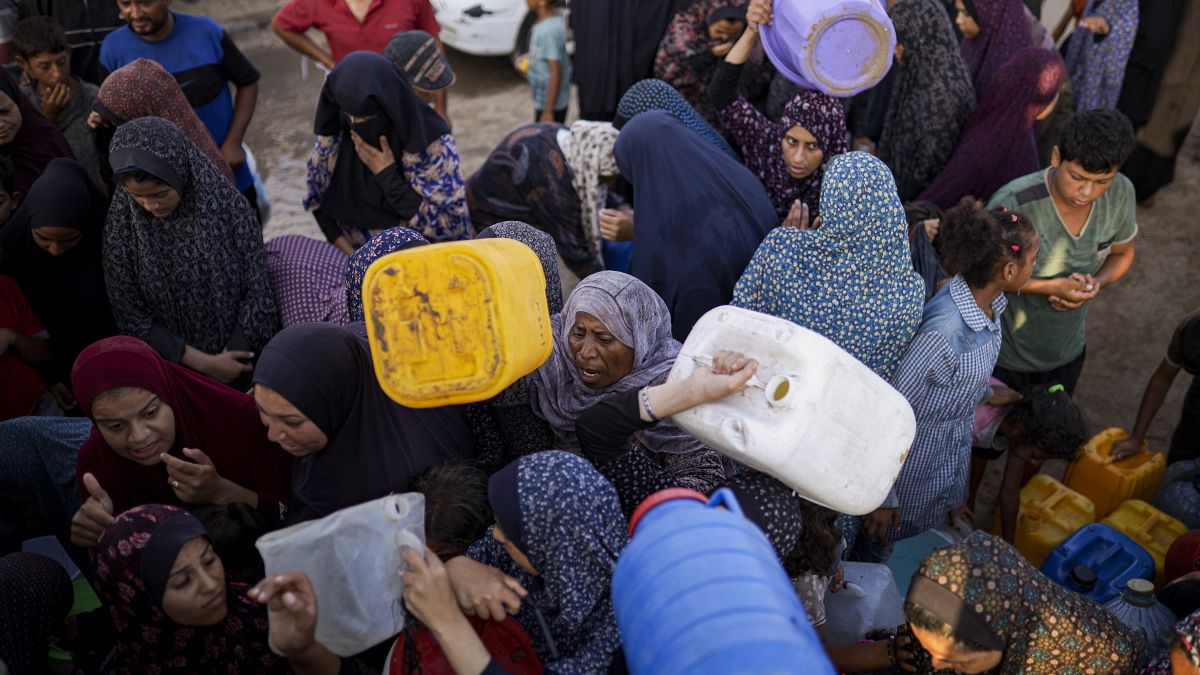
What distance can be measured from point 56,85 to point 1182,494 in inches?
207

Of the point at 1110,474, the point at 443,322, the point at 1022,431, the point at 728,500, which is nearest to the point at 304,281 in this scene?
the point at 443,322

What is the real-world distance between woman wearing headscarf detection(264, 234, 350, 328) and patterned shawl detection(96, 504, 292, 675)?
1.32m

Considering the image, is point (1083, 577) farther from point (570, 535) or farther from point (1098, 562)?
point (570, 535)

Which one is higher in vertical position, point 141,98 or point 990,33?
point 990,33

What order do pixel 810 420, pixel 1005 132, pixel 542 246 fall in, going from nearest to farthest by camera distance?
pixel 810 420 < pixel 542 246 < pixel 1005 132

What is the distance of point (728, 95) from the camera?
404cm

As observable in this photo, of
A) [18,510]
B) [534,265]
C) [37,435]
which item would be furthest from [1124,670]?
[18,510]

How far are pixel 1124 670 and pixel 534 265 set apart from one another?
1761mm

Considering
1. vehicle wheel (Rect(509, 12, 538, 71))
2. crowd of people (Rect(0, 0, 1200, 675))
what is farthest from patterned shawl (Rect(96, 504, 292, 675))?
vehicle wheel (Rect(509, 12, 538, 71))

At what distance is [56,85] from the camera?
13.3 ft

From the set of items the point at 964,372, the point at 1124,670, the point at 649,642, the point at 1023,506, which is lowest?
the point at 1023,506

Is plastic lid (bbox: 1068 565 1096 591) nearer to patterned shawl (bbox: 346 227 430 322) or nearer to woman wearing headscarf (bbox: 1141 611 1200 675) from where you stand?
woman wearing headscarf (bbox: 1141 611 1200 675)

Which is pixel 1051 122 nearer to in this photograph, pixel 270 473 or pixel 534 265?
pixel 534 265

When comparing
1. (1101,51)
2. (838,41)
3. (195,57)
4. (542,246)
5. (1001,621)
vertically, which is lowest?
(1001,621)
